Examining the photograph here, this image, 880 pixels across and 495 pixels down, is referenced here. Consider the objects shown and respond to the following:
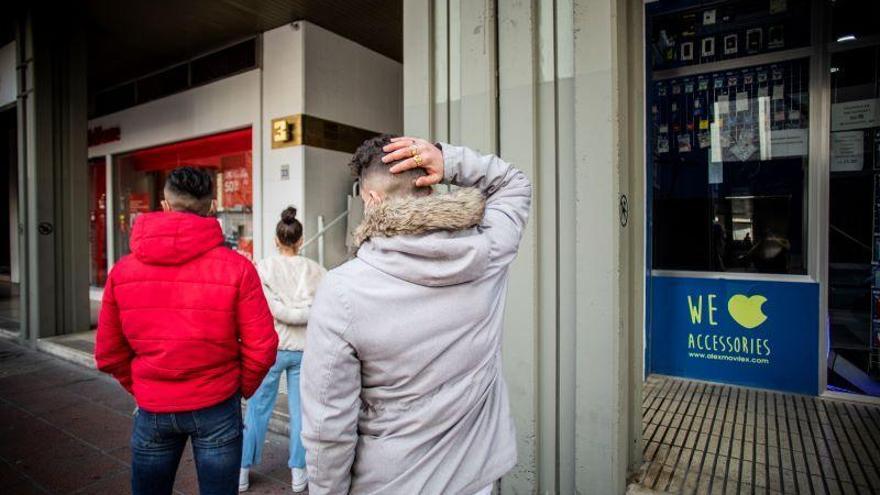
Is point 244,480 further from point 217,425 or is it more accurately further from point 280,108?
point 280,108

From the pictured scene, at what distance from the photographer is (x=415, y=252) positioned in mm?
1269

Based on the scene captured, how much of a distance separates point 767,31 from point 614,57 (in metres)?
3.06

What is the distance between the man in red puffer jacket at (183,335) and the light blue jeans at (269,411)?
37.4 inches

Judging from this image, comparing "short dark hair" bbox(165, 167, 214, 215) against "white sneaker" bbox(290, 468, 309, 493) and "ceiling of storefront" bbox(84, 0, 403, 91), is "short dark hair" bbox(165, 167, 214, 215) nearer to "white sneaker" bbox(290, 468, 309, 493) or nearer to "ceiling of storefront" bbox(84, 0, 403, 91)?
"white sneaker" bbox(290, 468, 309, 493)

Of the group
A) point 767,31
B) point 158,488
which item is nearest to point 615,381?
point 158,488

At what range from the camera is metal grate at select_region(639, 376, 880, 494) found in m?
2.86

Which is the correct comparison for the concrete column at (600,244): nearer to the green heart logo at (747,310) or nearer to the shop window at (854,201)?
the green heart logo at (747,310)

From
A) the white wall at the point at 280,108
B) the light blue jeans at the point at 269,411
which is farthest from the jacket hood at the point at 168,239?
the white wall at the point at 280,108

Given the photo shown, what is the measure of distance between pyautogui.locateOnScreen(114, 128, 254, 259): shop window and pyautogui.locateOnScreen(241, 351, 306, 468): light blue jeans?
4854 millimetres

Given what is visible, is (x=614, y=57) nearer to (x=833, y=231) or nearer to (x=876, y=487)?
(x=876, y=487)

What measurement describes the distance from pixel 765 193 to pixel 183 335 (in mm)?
4947

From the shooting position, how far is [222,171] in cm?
822

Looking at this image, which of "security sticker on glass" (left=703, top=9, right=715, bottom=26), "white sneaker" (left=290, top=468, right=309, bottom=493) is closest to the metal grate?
"white sneaker" (left=290, top=468, right=309, bottom=493)

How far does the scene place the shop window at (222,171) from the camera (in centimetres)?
788
